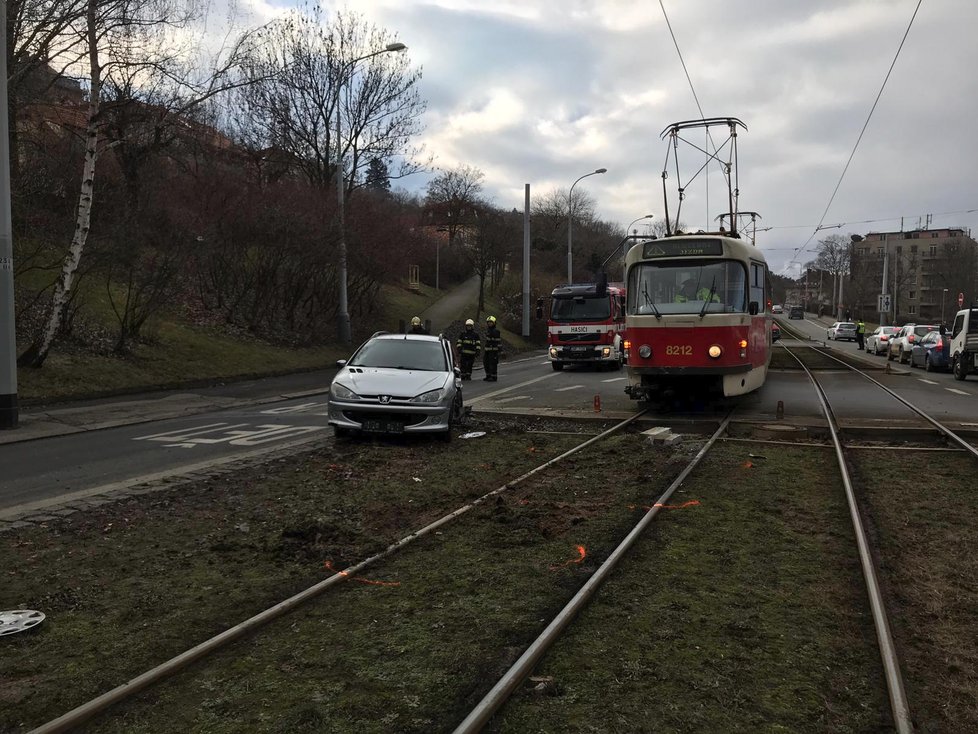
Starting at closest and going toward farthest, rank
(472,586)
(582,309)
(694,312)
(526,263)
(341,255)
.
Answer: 1. (472,586)
2. (694,312)
3. (582,309)
4. (341,255)
5. (526,263)

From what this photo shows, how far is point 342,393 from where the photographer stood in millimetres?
9992

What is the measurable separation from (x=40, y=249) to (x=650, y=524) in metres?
17.1

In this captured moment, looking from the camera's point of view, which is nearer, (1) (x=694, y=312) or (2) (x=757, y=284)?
(1) (x=694, y=312)

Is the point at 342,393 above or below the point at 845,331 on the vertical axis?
above

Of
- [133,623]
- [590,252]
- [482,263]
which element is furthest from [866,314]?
[133,623]

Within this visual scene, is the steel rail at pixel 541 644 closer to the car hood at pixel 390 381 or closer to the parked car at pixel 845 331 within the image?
the car hood at pixel 390 381

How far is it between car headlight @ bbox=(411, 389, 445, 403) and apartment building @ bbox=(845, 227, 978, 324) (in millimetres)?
82231

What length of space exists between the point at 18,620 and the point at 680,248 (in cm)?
1097

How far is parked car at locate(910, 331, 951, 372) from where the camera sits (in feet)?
82.3

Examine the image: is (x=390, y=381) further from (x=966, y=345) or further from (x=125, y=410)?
(x=966, y=345)

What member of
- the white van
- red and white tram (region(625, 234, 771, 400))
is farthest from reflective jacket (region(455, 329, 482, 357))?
the white van

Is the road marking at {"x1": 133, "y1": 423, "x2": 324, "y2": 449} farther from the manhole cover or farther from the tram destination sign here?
the tram destination sign

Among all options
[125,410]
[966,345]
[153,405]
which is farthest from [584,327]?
[125,410]

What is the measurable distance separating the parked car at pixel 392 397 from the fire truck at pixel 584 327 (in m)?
14.1
